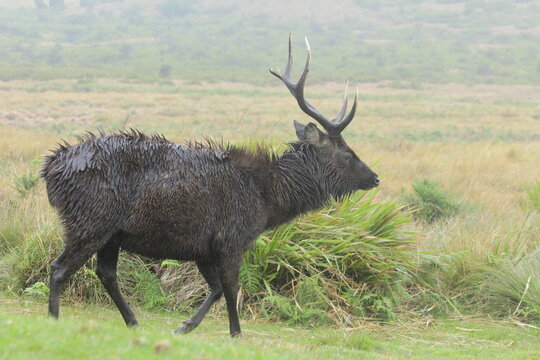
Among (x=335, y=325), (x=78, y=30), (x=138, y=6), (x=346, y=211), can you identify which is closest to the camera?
(x=335, y=325)

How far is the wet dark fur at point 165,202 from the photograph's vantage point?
6.85m

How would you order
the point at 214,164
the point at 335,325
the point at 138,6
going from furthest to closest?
the point at 138,6 → the point at 335,325 → the point at 214,164

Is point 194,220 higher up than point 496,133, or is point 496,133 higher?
point 194,220

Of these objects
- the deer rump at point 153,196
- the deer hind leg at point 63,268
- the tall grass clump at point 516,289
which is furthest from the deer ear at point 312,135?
the tall grass clump at point 516,289

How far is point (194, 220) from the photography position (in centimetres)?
711

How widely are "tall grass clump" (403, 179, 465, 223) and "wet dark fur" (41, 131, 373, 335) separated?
7.04m

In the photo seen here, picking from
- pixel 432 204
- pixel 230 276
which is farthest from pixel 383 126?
pixel 230 276

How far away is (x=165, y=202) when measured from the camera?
696 cm

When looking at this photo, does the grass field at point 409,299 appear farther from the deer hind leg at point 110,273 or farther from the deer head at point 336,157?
the deer head at point 336,157

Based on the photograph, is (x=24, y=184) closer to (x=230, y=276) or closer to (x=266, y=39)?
(x=230, y=276)

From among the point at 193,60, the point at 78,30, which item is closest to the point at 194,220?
the point at 193,60

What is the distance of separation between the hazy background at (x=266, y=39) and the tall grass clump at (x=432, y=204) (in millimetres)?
53888

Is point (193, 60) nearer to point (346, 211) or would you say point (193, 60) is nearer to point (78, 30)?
point (78, 30)

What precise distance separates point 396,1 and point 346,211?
522ft
